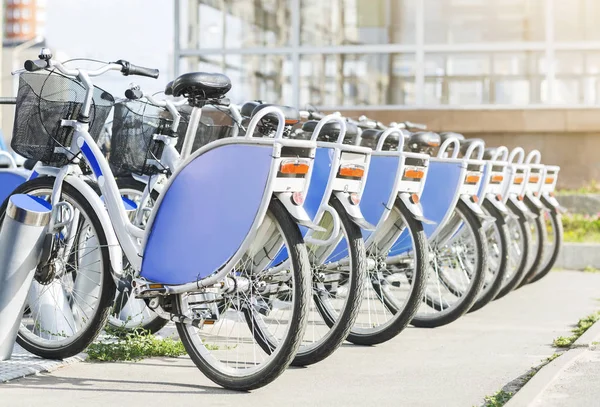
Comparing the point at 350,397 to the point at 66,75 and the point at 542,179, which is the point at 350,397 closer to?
the point at 66,75

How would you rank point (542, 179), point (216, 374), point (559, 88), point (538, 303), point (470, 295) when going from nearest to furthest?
point (216, 374), point (470, 295), point (538, 303), point (542, 179), point (559, 88)

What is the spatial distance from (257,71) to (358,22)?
57.9 inches

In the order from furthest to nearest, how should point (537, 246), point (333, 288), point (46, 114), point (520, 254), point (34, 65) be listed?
point (537, 246)
point (520, 254)
point (333, 288)
point (46, 114)
point (34, 65)

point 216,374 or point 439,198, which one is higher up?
point 439,198

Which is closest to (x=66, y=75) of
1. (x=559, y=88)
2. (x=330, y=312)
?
(x=330, y=312)

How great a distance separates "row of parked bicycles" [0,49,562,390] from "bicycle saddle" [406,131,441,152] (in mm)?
28

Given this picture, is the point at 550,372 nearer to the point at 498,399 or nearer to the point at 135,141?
the point at 498,399

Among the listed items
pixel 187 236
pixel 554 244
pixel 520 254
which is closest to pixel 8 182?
pixel 187 236

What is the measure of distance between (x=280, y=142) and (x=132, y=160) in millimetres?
1480

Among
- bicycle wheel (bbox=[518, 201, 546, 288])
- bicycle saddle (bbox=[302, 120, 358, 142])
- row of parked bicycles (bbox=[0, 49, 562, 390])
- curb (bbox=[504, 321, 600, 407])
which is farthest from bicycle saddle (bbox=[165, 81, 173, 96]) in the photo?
bicycle wheel (bbox=[518, 201, 546, 288])

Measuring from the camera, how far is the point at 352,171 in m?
5.34

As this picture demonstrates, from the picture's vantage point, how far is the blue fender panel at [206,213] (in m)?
4.63

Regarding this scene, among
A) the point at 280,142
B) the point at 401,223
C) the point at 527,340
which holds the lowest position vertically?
the point at 527,340

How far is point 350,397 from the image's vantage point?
4.77 m
